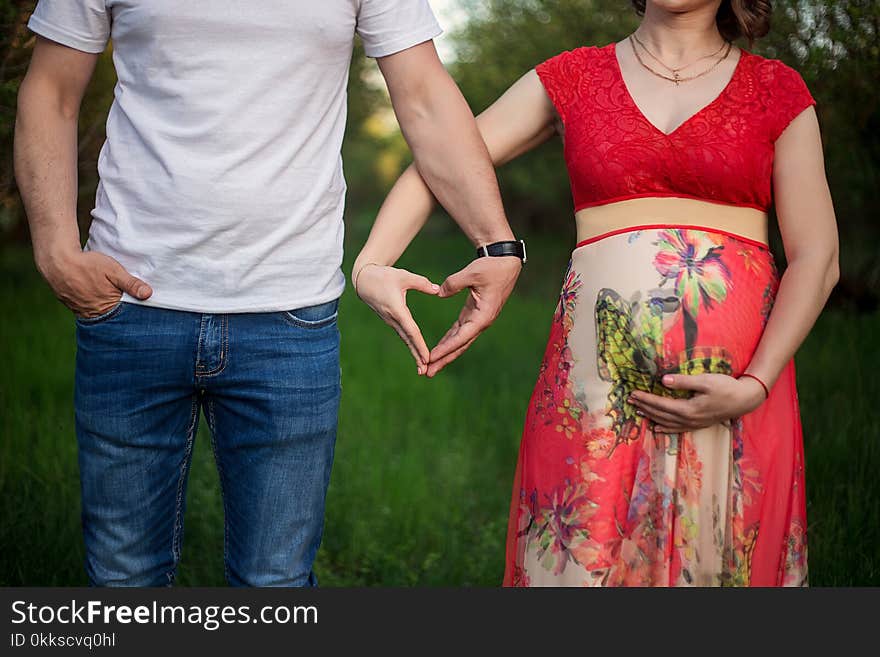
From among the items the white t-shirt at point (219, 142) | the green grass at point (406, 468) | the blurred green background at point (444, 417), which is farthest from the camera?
the green grass at point (406, 468)

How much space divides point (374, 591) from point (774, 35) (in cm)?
263

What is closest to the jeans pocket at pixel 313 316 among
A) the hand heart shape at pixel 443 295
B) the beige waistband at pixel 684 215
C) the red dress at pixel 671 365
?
the hand heart shape at pixel 443 295

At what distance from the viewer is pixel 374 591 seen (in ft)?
6.84

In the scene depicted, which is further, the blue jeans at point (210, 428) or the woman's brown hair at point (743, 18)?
the woman's brown hair at point (743, 18)

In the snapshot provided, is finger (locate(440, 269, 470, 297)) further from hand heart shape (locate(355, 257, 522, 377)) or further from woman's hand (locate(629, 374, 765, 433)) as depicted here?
woman's hand (locate(629, 374, 765, 433))

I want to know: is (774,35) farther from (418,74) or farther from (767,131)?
(418,74)

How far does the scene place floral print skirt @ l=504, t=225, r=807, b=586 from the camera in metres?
2.13

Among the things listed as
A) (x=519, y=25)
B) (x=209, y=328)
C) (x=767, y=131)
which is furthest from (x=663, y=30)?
(x=519, y=25)

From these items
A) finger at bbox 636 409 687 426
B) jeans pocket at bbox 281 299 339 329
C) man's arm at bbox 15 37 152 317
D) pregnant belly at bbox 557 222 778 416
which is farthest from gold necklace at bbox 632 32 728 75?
man's arm at bbox 15 37 152 317

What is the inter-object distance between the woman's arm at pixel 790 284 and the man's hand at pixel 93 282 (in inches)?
43.9

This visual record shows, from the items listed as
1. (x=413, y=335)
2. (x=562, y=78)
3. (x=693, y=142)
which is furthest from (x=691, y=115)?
(x=413, y=335)

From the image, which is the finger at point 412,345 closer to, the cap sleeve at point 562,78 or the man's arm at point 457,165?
the man's arm at point 457,165

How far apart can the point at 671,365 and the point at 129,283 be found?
116 centimetres

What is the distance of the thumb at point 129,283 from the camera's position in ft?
6.52
